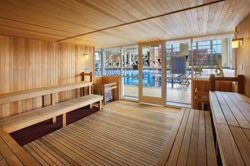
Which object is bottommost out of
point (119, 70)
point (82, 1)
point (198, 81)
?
point (198, 81)

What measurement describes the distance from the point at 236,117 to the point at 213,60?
3270mm

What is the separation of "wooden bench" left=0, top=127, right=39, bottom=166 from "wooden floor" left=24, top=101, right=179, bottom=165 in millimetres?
669

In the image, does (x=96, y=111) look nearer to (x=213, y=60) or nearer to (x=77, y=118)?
(x=77, y=118)

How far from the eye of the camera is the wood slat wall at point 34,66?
3477mm

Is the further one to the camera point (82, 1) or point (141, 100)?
point (141, 100)

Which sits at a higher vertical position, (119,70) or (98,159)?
(119,70)

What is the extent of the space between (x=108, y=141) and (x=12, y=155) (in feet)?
5.19

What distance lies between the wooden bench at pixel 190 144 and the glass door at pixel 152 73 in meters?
2.49

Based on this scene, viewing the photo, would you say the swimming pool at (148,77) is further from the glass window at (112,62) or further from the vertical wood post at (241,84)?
the vertical wood post at (241,84)

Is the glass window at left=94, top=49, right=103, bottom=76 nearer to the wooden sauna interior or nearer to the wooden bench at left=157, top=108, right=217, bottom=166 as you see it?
the wooden sauna interior

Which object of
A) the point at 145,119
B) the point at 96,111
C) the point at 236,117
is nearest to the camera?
the point at 236,117

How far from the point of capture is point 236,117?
1.62m

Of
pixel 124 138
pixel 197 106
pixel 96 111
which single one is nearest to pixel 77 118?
pixel 96 111

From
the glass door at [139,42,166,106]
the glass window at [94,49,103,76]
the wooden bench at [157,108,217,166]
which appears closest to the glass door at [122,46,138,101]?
the glass door at [139,42,166,106]
